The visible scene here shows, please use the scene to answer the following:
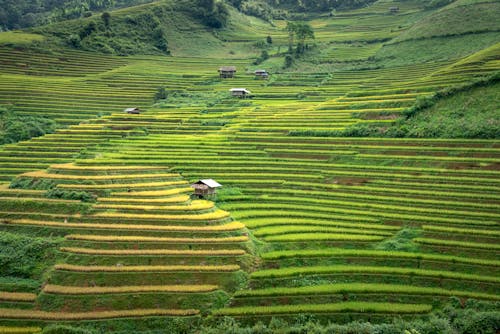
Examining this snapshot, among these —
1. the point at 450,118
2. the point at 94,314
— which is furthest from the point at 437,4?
the point at 94,314

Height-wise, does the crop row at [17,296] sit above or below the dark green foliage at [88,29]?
below

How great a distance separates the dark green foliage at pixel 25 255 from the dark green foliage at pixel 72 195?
15.2 ft

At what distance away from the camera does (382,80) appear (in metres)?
69.2

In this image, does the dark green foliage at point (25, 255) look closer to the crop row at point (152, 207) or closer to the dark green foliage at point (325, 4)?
the crop row at point (152, 207)

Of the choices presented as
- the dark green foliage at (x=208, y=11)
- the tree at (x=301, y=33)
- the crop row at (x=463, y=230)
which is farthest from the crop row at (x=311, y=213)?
the dark green foliage at (x=208, y=11)

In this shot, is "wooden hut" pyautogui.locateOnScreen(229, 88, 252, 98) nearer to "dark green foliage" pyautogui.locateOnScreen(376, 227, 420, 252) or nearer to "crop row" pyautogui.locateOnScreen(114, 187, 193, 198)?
"crop row" pyautogui.locateOnScreen(114, 187, 193, 198)

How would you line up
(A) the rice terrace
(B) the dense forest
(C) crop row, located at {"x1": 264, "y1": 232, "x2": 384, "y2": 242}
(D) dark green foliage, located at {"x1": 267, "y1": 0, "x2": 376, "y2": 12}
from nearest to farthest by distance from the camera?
(A) the rice terrace, (C) crop row, located at {"x1": 264, "y1": 232, "x2": 384, "y2": 242}, (B) the dense forest, (D) dark green foliage, located at {"x1": 267, "y1": 0, "x2": 376, "y2": 12}

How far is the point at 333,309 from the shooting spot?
26328mm

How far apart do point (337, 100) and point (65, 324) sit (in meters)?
46.9

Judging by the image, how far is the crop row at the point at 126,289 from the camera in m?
26.9

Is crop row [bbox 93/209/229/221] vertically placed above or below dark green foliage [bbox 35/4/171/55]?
below

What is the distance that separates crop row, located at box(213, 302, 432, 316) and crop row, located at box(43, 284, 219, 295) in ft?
5.99

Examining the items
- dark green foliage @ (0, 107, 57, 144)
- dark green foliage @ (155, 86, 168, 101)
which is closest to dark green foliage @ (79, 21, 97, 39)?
dark green foliage @ (155, 86, 168, 101)

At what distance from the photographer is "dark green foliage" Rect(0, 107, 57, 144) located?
56.0m
